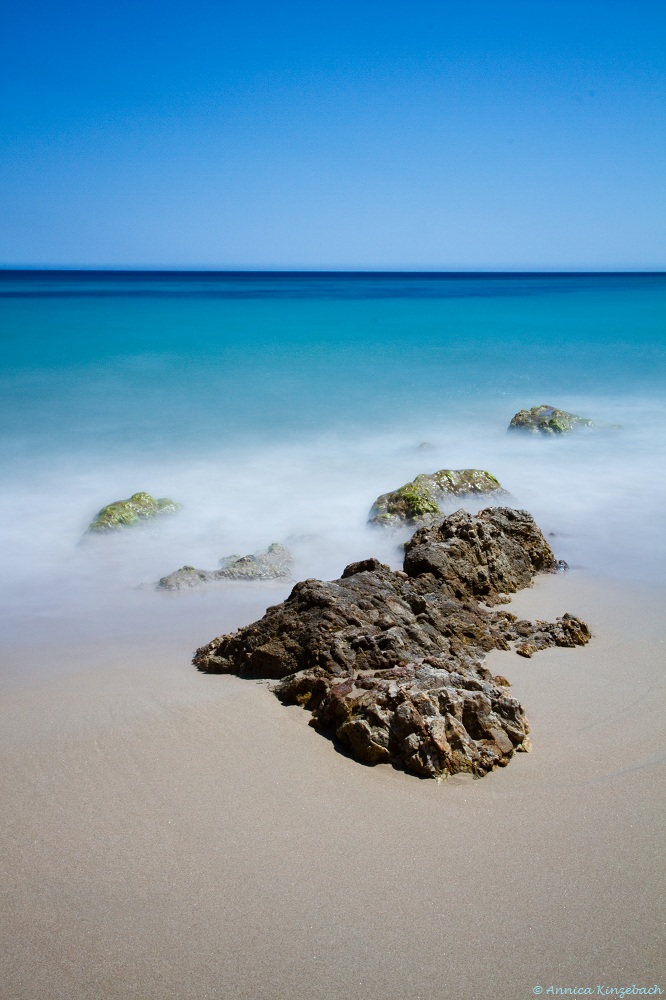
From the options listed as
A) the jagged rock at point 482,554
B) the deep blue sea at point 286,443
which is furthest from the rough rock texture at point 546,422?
the jagged rock at point 482,554

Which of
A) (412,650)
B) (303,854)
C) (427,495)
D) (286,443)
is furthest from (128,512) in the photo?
(303,854)

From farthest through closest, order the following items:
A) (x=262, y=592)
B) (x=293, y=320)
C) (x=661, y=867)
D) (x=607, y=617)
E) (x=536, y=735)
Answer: (x=293, y=320) < (x=262, y=592) < (x=607, y=617) < (x=536, y=735) < (x=661, y=867)

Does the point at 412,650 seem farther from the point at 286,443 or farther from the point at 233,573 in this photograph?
the point at 286,443

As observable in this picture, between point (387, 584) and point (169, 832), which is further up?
point (387, 584)

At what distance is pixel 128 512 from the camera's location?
7527mm

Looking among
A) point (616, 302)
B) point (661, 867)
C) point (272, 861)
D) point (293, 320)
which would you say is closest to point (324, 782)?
point (272, 861)

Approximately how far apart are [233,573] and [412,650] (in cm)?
211

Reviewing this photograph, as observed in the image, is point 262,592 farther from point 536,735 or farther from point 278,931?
point 278,931

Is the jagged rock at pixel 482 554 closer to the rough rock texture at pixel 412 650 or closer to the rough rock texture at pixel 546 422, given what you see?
the rough rock texture at pixel 412 650

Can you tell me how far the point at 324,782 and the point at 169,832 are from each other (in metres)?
0.70

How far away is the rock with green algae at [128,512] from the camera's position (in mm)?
7316

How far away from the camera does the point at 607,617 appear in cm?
522

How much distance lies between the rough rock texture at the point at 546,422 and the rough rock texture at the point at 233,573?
6.86m

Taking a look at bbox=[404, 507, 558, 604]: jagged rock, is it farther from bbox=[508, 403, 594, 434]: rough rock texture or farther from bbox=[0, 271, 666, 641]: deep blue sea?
bbox=[508, 403, 594, 434]: rough rock texture
